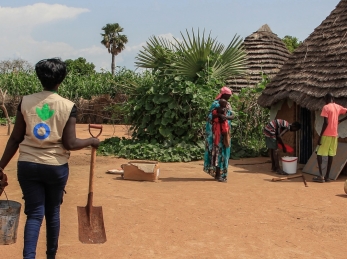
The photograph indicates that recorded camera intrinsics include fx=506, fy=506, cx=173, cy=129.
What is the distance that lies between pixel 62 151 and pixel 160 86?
862 centimetres

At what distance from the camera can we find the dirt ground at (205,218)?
4.51 m

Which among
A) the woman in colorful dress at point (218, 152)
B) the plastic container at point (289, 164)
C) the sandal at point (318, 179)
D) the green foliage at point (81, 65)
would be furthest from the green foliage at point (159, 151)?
the green foliage at point (81, 65)

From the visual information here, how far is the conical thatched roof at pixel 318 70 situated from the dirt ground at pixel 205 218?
5.30 ft

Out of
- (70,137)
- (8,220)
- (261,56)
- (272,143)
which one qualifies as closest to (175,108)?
(272,143)

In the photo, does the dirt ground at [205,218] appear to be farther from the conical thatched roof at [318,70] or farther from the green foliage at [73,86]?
the green foliage at [73,86]

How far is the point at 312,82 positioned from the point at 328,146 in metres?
1.88

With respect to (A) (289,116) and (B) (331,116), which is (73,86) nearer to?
(A) (289,116)

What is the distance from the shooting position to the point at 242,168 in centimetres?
999

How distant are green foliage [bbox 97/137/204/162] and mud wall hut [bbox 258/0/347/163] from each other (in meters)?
1.90

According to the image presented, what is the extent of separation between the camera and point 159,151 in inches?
433

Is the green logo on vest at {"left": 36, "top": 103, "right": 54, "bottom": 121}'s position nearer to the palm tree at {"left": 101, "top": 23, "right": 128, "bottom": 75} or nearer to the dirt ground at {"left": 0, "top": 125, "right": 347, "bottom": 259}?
the dirt ground at {"left": 0, "top": 125, "right": 347, "bottom": 259}

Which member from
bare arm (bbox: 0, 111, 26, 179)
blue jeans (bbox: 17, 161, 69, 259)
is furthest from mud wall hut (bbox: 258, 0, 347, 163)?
bare arm (bbox: 0, 111, 26, 179)

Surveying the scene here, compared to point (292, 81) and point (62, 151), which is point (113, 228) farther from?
point (292, 81)

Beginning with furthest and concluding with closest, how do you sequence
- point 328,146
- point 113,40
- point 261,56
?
point 113,40, point 261,56, point 328,146
